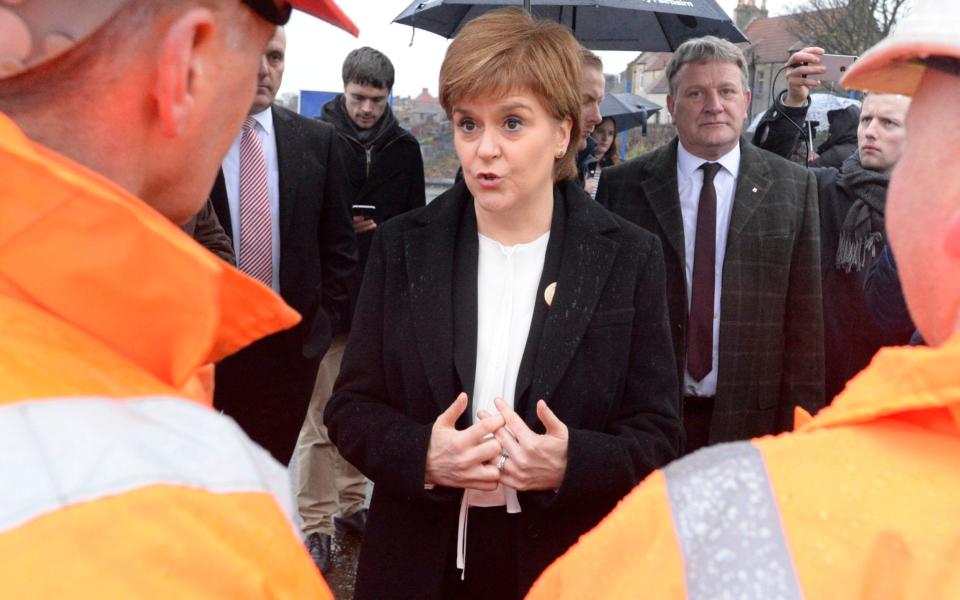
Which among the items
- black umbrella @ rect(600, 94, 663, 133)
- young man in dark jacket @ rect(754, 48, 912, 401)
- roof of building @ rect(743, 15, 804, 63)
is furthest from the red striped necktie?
roof of building @ rect(743, 15, 804, 63)

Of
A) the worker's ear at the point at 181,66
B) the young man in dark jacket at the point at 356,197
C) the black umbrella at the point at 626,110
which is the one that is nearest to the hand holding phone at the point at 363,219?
the young man in dark jacket at the point at 356,197

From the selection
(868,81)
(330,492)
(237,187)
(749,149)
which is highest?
(868,81)

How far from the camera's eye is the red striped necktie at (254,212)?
12.4 ft

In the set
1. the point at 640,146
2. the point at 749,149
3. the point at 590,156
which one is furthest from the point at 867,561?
the point at 640,146

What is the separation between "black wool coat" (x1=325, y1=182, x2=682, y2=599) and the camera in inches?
94.0

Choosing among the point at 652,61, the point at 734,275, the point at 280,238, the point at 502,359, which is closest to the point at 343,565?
the point at 280,238

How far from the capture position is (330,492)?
4824 mm

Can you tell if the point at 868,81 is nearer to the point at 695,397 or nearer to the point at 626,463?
the point at 626,463

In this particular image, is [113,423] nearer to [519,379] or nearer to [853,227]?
[519,379]

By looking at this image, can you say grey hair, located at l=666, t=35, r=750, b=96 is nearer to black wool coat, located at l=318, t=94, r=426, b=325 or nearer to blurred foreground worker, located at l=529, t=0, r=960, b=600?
black wool coat, located at l=318, t=94, r=426, b=325

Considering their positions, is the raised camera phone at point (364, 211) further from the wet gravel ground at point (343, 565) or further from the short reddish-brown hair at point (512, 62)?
the short reddish-brown hair at point (512, 62)

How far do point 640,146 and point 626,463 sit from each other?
111 feet

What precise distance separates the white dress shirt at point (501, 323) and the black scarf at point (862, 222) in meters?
2.20

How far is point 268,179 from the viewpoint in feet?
12.8
